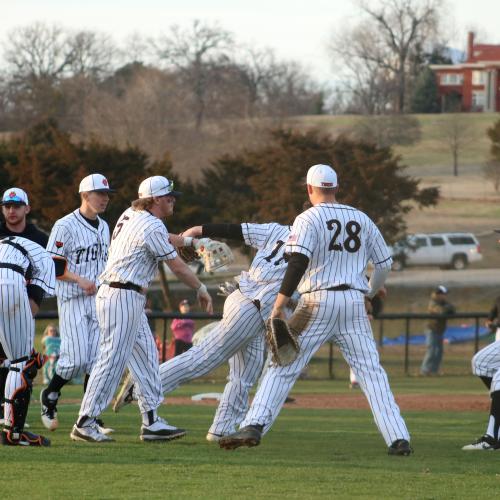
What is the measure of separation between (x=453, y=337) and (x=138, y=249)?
20.4m

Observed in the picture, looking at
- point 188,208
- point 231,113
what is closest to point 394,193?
point 188,208

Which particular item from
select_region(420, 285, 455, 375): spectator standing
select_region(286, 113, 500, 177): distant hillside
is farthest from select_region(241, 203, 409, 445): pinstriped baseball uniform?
select_region(286, 113, 500, 177): distant hillside

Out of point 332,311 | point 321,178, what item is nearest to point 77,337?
point 332,311

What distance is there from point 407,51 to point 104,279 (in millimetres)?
90807

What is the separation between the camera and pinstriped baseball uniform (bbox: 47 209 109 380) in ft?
31.5

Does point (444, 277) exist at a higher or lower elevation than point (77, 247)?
lower

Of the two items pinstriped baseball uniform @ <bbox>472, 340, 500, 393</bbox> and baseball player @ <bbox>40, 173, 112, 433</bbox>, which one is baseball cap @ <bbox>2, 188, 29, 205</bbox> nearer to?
baseball player @ <bbox>40, 173, 112, 433</bbox>

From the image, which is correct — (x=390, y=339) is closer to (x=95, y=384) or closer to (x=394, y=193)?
(x=394, y=193)

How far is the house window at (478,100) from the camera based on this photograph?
94.5 metres

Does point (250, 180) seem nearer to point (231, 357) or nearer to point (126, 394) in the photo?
point (126, 394)

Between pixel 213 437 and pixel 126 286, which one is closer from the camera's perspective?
pixel 126 286

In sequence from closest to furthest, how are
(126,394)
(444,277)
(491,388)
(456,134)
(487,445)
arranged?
(487,445)
(491,388)
(126,394)
(444,277)
(456,134)

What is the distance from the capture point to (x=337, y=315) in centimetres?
814

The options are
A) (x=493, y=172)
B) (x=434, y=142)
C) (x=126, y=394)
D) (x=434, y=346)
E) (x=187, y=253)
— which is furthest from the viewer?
(x=434, y=142)
